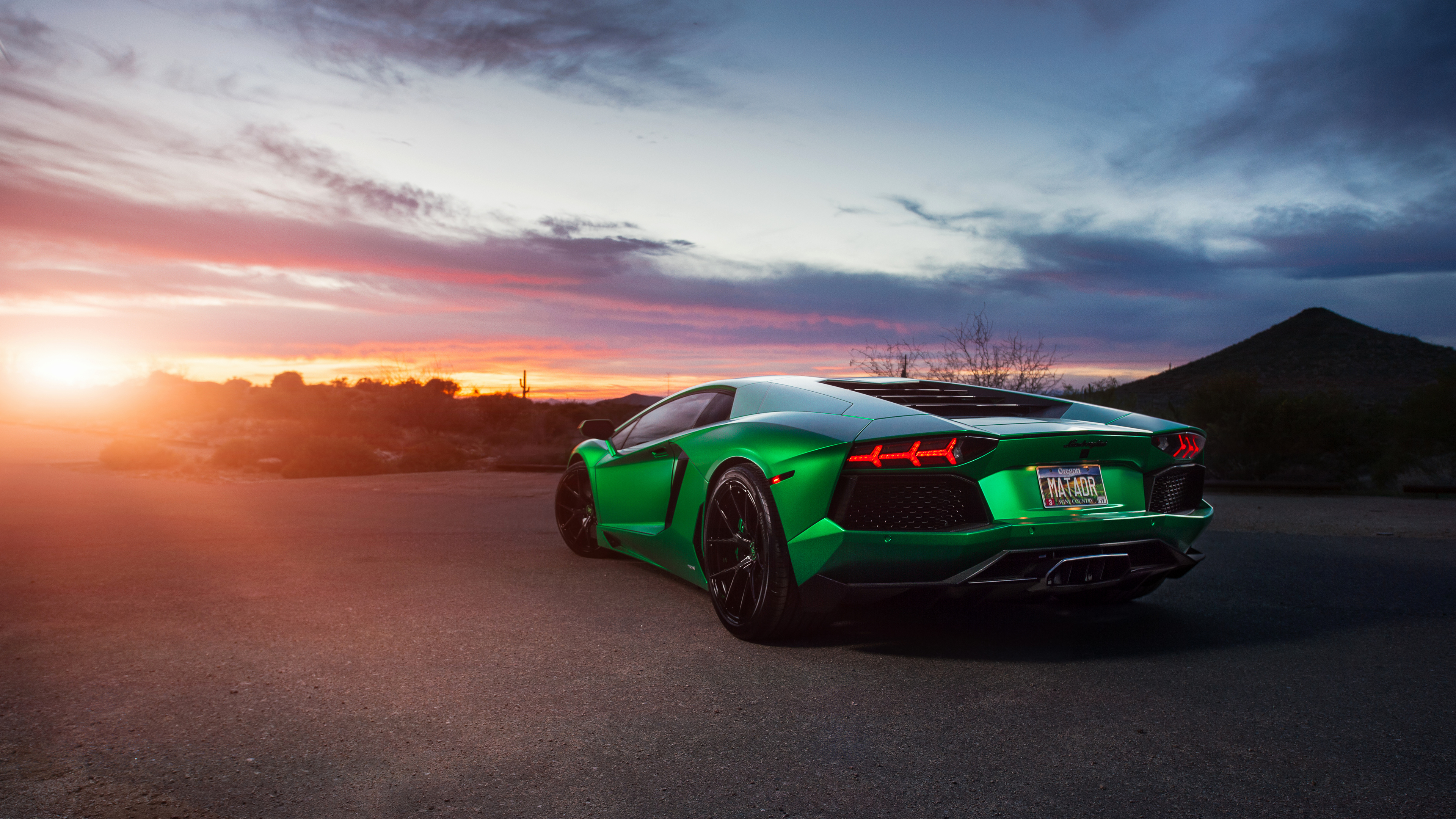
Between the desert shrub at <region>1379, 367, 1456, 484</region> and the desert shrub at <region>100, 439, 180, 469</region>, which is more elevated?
the desert shrub at <region>1379, 367, 1456, 484</region>

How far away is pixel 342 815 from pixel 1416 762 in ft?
10.6

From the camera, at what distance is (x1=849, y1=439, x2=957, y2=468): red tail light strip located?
379 centimetres

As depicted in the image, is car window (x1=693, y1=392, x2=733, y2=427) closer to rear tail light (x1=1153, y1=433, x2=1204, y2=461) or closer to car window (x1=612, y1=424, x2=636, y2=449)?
car window (x1=612, y1=424, x2=636, y2=449)

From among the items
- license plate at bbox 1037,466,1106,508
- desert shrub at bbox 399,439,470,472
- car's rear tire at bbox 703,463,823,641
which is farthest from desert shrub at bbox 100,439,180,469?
license plate at bbox 1037,466,1106,508

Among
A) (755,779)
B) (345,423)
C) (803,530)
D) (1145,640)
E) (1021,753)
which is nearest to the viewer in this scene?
(755,779)

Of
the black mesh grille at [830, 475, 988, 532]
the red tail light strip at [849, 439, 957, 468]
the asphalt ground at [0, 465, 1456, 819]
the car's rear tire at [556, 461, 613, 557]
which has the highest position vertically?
the red tail light strip at [849, 439, 957, 468]

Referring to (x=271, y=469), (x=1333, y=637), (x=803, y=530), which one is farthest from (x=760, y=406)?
(x=271, y=469)

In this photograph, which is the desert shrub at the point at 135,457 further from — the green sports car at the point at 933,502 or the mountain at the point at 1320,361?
the mountain at the point at 1320,361

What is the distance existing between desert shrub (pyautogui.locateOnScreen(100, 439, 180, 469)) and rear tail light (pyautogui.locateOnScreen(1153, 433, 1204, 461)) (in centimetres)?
1815

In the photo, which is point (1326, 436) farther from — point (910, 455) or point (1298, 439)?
point (910, 455)

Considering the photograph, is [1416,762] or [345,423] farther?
[345,423]

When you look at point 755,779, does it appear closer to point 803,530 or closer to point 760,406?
point 803,530

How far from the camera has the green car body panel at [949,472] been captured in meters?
3.78

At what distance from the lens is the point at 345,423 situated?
3412 cm
